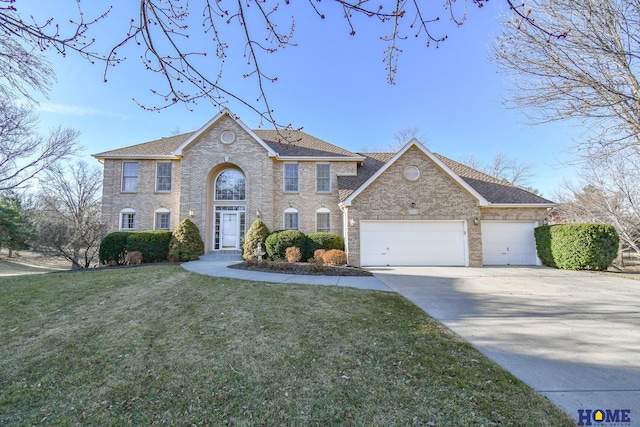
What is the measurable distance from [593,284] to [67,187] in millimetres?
31949

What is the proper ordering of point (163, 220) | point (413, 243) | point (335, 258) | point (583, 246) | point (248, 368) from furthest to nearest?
point (163, 220) → point (413, 243) → point (335, 258) → point (583, 246) → point (248, 368)

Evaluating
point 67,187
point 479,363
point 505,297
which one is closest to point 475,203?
point 505,297

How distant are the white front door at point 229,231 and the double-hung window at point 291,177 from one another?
3501mm

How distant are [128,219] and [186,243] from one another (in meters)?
5.23

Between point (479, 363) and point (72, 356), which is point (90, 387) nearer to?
point (72, 356)

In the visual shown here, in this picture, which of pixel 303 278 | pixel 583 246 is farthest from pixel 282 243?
pixel 583 246

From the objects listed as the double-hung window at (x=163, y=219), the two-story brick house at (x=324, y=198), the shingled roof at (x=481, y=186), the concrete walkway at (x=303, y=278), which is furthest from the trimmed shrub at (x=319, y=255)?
the double-hung window at (x=163, y=219)

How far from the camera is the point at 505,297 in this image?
719 centimetres

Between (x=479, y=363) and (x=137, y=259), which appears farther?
(x=137, y=259)

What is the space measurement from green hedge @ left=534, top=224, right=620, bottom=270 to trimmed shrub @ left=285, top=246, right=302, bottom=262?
11.9 meters

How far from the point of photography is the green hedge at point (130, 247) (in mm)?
13656

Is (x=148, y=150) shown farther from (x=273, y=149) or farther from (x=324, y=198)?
(x=324, y=198)

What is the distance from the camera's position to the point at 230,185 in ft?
55.0

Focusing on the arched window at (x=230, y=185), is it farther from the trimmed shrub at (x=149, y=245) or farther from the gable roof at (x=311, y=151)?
the trimmed shrub at (x=149, y=245)
